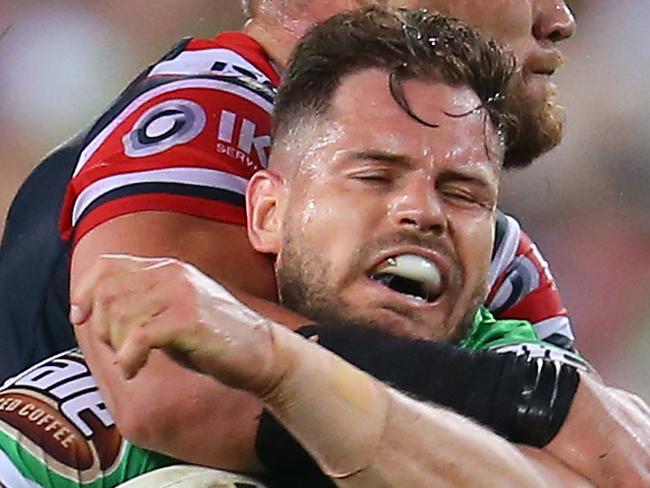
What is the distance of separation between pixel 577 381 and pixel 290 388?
29 centimetres

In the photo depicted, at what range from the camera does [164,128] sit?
1.17m

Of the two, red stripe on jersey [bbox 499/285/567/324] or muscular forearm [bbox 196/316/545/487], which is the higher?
muscular forearm [bbox 196/316/545/487]

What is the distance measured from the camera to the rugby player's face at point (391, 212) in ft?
3.39

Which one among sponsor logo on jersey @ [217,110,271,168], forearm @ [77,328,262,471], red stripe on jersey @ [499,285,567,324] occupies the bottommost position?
red stripe on jersey @ [499,285,567,324]

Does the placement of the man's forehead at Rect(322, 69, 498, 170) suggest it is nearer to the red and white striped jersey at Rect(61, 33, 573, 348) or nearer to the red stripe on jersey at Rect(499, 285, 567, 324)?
the red and white striped jersey at Rect(61, 33, 573, 348)

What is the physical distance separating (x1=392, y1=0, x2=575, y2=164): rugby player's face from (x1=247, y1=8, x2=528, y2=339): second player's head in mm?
212

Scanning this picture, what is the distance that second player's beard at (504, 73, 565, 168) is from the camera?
53.7 inches

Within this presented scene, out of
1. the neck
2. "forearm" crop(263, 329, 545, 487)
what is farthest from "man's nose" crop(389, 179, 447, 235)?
the neck

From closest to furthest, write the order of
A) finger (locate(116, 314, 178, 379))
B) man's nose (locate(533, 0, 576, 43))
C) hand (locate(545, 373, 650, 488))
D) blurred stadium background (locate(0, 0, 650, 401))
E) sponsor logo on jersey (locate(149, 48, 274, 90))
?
finger (locate(116, 314, 178, 379)) < hand (locate(545, 373, 650, 488)) < sponsor logo on jersey (locate(149, 48, 274, 90)) < man's nose (locate(533, 0, 576, 43)) < blurred stadium background (locate(0, 0, 650, 401))

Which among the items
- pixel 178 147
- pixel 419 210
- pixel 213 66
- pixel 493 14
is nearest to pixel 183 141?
pixel 178 147

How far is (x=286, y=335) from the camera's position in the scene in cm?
76

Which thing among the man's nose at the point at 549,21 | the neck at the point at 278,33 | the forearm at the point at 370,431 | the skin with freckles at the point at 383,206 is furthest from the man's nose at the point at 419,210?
the man's nose at the point at 549,21

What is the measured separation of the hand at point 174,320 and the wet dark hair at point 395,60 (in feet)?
1.27

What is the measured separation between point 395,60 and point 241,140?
155mm
